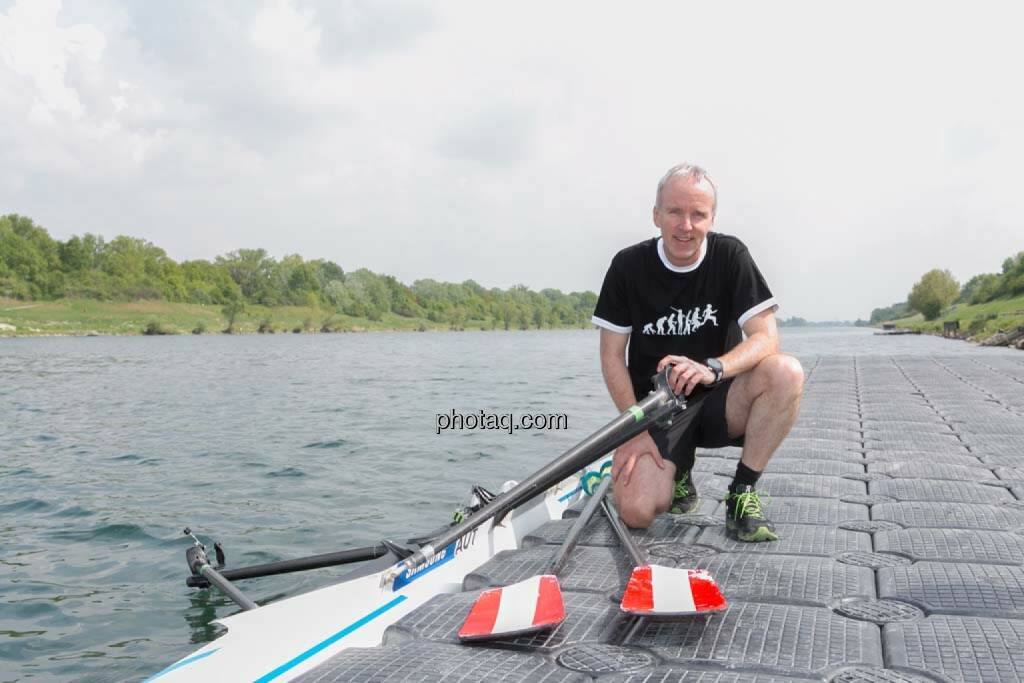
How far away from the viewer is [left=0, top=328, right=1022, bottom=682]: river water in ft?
18.1

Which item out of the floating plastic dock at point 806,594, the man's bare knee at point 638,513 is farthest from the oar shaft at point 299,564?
the man's bare knee at point 638,513

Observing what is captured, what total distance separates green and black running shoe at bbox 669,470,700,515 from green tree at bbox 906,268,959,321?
141997mm

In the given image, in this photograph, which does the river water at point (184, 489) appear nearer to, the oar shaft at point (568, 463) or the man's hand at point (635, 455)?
the oar shaft at point (568, 463)

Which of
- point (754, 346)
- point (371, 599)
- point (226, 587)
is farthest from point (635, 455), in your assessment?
point (226, 587)

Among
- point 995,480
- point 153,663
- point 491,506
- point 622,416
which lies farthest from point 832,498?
point 153,663

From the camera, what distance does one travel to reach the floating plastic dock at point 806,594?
2.65 metres

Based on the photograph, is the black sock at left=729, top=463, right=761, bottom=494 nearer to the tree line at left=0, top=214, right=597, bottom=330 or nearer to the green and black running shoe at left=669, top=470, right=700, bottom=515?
the green and black running shoe at left=669, top=470, right=700, bottom=515

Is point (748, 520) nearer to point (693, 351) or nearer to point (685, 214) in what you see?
point (693, 351)

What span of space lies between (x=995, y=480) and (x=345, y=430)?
12239mm

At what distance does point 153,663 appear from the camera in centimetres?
485

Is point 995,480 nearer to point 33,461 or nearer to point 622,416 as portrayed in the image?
point 622,416

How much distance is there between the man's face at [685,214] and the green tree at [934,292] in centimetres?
14256

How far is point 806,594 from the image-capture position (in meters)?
3.37

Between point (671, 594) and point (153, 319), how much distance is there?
391 feet
